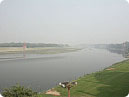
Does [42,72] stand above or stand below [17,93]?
below

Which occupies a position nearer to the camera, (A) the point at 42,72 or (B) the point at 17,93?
(B) the point at 17,93

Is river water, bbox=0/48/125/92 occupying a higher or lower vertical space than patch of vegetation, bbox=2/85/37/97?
lower

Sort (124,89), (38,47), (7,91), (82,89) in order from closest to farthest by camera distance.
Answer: (7,91), (124,89), (82,89), (38,47)

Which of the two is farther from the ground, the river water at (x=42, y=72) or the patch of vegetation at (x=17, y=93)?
the patch of vegetation at (x=17, y=93)

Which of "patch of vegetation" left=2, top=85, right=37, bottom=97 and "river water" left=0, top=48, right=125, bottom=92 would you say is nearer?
"patch of vegetation" left=2, top=85, right=37, bottom=97

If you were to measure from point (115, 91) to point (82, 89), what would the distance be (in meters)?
0.70

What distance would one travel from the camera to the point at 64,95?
343cm

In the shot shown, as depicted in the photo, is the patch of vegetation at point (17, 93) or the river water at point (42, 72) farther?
the river water at point (42, 72)

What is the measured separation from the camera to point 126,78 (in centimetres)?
445

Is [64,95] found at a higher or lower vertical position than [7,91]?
lower

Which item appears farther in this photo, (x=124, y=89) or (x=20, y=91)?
(x=124, y=89)

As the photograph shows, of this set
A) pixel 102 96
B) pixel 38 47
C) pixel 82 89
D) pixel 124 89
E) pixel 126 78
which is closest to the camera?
pixel 102 96

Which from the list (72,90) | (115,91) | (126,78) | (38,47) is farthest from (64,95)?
(38,47)

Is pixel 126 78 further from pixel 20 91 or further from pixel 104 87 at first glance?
pixel 20 91
